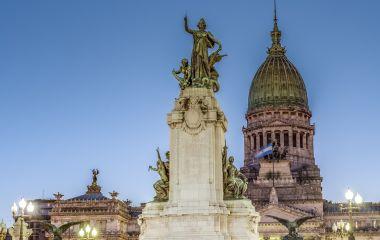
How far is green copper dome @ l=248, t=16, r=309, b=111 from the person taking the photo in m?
151

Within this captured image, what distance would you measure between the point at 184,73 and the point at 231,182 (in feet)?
23.5

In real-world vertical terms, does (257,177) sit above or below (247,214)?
above

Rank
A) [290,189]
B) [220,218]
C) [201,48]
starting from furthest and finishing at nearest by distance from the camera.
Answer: [290,189], [201,48], [220,218]

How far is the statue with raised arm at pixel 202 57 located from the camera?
4138 cm

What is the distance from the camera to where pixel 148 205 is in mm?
39562

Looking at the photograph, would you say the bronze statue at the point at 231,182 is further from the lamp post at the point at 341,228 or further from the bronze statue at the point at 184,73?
the lamp post at the point at 341,228

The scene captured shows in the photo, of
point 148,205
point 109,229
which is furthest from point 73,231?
point 148,205

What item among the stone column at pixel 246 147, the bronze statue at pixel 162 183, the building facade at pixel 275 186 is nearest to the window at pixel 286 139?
the building facade at pixel 275 186

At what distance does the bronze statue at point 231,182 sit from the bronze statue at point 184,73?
444 centimetres

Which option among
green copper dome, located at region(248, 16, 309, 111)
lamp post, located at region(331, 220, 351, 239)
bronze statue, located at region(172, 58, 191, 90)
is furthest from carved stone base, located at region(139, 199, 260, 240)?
green copper dome, located at region(248, 16, 309, 111)

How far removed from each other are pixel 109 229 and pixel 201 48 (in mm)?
93396

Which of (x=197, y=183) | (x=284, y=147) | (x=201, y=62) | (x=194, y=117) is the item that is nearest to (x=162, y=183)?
(x=197, y=183)

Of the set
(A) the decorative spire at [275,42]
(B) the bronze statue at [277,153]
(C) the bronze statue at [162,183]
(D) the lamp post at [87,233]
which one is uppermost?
(A) the decorative spire at [275,42]

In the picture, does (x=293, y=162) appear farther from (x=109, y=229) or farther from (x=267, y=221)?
(x=109, y=229)
